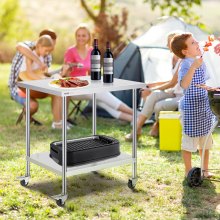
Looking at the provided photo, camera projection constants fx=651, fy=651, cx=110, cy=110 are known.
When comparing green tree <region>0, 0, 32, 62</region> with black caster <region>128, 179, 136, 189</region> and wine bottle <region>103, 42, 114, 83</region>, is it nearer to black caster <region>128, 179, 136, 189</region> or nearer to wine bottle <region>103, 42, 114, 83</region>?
wine bottle <region>103, 42, 114, 83</region>

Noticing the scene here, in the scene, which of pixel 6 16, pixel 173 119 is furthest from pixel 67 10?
pixel 173 119

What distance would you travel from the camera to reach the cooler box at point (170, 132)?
19.6 ft

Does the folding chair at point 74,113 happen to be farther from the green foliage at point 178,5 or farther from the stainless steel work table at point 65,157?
the green foliage at point 178,5

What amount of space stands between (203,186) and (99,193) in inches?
30.7

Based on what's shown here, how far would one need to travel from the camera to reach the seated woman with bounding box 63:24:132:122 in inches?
284

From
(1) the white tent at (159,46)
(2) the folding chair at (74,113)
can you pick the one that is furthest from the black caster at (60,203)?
(1) the white tent at (159,46)

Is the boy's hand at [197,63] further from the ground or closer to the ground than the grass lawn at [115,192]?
further from the ground

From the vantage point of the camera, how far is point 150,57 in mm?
7789

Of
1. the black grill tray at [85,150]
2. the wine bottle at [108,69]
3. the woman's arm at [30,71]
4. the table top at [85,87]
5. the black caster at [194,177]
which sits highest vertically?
the wine bottle at [108,69]

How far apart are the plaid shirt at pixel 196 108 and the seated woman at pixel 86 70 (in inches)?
93.0

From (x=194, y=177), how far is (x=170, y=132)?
131cm

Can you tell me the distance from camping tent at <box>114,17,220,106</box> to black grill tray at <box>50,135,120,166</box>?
2.79 meters

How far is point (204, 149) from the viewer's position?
475cm

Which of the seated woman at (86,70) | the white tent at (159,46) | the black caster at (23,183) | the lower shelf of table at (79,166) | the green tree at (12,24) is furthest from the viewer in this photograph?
the green tree at (12,24)
